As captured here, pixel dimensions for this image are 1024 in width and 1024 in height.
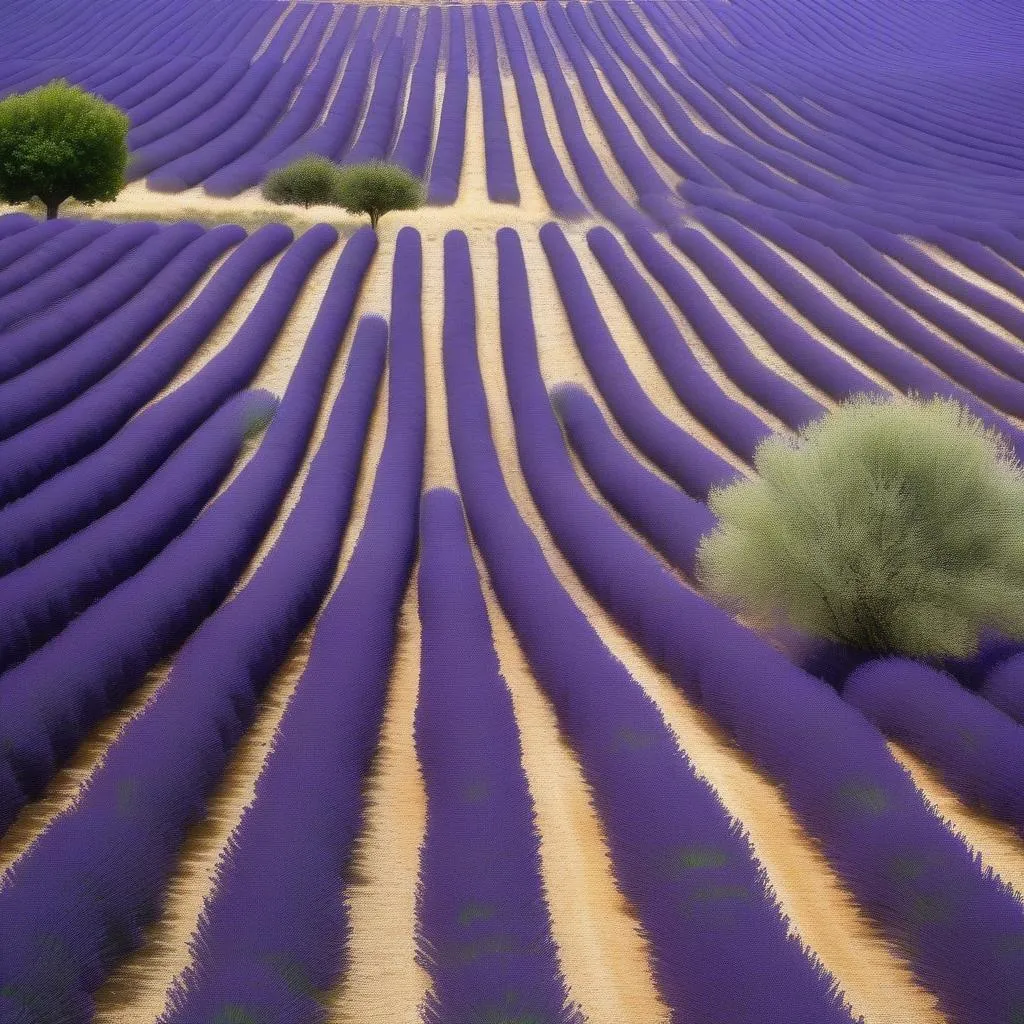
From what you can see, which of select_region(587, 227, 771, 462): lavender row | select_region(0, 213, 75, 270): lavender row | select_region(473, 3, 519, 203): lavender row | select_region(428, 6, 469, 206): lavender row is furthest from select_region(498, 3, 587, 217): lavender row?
select_region(0, 213, 75, 270): lavender row

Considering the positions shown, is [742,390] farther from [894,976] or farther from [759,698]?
[894,976]

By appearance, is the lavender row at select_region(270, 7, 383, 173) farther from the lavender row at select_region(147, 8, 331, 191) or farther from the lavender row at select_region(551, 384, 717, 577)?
the lavender row at select_region(551, 384, 717, 577)

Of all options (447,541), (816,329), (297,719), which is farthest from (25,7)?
(297,719)

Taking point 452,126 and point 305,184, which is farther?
point 452,126

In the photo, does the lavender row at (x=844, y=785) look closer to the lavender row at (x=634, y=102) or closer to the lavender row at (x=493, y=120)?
the lavender row at (x=493, y=120)

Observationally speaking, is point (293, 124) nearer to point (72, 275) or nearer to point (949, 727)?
point (72, 275)

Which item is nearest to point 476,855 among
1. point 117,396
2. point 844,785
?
point 844,785

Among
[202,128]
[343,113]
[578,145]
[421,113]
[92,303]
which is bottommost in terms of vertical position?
[92,303]
